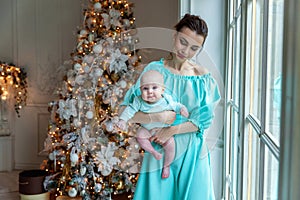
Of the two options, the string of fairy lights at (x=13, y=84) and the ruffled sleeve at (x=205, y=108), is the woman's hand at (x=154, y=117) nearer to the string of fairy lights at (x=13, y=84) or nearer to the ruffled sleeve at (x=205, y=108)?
the ruffled sleeve at (x=205, y=108)

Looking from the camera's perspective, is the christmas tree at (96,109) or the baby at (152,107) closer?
the baby at (152,107)

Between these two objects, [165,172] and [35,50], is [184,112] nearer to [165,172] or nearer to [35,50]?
[165,172]

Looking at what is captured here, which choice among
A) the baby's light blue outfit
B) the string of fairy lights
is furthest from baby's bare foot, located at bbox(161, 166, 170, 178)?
the string of fairy lights

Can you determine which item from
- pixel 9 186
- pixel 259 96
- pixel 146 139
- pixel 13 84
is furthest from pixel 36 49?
pixel 259 96

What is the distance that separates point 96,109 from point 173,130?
7.07 feet

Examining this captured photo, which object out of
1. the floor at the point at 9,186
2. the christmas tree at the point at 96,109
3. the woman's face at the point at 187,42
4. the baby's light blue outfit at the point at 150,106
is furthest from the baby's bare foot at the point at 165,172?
the floor at the point at 9,186

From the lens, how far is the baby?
132cm

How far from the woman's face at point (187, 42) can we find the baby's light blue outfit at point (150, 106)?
0.15 metres

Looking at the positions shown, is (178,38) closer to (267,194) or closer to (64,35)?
(267,194)

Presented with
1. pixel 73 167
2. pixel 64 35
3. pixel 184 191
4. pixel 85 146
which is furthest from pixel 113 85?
pixel 184 191

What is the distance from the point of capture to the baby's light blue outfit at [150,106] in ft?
4.47

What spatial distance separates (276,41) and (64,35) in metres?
4.02

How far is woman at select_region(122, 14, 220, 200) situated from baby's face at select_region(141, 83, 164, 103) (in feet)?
0.15

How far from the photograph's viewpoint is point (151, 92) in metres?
1.32
